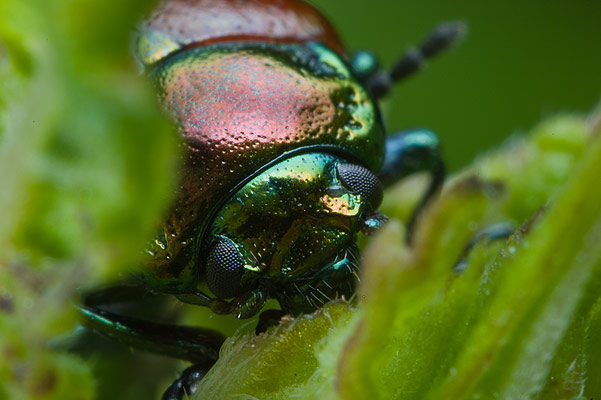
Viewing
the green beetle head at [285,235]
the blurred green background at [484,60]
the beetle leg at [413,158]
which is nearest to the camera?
the green beetle head at [285,235]

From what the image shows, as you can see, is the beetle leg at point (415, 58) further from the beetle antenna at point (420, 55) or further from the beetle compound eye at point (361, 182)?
the beetle compound eye at point (361, 182)

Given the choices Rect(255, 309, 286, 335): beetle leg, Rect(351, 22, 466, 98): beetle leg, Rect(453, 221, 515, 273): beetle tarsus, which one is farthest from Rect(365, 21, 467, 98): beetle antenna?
Rect(255, 309, 286, 335): beetle leg

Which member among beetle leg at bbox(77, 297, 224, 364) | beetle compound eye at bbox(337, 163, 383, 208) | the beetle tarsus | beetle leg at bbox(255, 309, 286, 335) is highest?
beetle compound eye at bbox(337, 163, 383, 208)

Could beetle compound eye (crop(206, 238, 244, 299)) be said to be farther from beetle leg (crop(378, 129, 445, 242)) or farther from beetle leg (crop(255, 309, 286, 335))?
beetle leg (crop(378, 129, 445, 242))

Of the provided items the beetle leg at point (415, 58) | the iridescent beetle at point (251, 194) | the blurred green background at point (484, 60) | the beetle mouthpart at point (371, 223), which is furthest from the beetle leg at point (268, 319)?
the blurred green background at point (484, 60)

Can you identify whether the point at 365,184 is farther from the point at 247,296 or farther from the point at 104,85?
the point at 104,85

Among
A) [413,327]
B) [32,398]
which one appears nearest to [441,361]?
[413,327]
